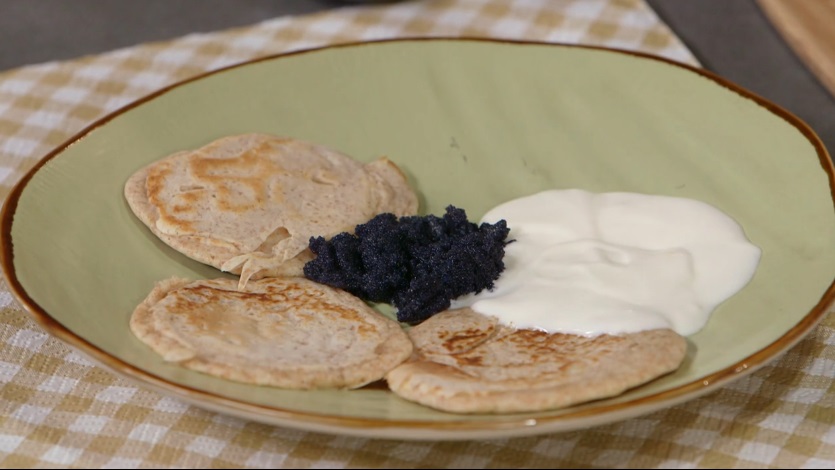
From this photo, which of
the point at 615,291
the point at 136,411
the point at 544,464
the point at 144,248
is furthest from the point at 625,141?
the point at 136,411

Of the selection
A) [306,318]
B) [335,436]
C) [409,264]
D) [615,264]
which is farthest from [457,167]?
[335,436]

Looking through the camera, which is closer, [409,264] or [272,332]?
[272,332]

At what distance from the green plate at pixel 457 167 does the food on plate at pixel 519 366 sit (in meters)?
0.03

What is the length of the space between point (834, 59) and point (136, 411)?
10.6ft

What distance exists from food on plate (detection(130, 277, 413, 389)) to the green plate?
1.6 inches

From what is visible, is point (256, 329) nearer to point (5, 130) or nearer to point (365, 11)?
point (5, 130)

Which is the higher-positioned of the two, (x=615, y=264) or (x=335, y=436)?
(x=615, y=264)

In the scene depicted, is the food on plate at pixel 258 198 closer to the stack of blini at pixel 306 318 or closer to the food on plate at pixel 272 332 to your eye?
the stack of blini at pixel 306 318

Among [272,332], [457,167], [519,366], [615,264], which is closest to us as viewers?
[519,366]

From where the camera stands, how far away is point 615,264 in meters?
2.67

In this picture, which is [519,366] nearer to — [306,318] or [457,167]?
[306,318]

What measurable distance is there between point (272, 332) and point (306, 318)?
0.36 feet

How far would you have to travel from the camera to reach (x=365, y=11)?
4.59 meters

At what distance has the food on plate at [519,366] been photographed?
2150 millimetres
